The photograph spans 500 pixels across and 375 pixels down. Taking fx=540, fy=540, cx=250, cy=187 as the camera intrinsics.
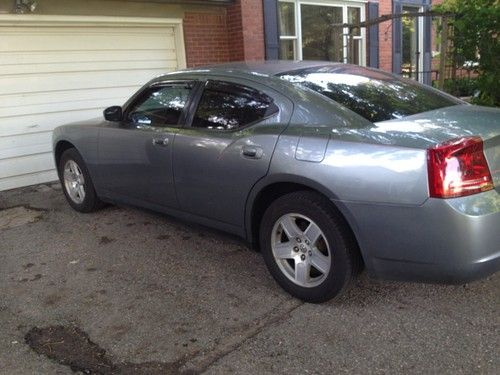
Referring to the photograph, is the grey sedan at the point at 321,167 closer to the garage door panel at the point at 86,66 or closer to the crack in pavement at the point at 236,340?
the crack in pavement at the point at 236,340

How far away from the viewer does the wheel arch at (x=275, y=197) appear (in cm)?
315

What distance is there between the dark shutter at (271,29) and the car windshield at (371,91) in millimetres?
5170

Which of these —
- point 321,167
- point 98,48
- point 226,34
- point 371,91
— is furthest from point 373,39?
point 321,167

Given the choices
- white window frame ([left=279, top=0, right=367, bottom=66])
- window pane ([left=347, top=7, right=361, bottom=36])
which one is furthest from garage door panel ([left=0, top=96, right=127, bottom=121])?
window pane ([left=347, top=7, right=361, bottom=36])

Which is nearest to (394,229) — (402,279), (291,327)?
(402,279)

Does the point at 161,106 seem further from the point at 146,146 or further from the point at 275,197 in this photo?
the point at 275,197

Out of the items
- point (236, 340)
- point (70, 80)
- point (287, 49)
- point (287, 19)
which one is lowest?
point (236, 340)

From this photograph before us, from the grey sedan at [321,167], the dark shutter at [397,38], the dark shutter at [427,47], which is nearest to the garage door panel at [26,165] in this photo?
the grey sedan at [321,167]

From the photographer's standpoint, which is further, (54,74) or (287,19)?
(287,19)

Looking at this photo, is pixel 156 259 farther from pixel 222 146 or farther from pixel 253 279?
pixel 222 146

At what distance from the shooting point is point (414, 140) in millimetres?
2928

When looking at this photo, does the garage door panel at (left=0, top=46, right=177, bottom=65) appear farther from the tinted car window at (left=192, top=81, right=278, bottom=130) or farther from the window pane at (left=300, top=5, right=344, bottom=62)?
the tinted car window at (left=192, top=81, right=278, bottom=130)

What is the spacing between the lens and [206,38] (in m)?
8.73

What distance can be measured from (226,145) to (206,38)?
5.40 metres
